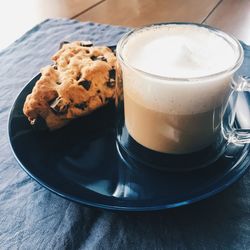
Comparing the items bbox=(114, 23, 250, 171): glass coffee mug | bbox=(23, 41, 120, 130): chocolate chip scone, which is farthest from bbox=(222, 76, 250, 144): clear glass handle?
bbox=(23, 41, 120, 130): chocolate chip scone

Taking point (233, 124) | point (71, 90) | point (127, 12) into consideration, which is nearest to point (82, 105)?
point (71, 90)

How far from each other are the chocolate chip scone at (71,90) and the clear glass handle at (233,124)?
0.19 meters

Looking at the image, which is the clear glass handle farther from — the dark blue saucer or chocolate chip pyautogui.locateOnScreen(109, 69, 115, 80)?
chocolate chip pyautogui.locateOnScreen(109, 69, 115, 80)

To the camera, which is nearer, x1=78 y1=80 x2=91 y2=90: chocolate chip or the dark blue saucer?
the dark blue saucer

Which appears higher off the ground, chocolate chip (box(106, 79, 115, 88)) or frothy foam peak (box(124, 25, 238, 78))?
frothy foam peak (box(124, 25, 238, 78))

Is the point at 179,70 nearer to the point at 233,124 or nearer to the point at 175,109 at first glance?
the point at 175,109

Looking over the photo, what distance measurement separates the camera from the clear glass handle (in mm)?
510

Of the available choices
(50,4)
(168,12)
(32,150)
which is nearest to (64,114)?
(32,150)

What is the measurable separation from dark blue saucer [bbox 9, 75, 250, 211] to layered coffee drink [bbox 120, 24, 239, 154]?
51 millimetres

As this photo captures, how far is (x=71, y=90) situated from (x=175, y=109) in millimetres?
179

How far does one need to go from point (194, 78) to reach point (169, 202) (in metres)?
0.16

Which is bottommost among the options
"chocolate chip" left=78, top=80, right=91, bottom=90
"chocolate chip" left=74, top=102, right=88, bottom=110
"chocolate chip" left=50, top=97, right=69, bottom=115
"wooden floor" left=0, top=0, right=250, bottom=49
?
"wooden floor" left=0, top=0, right=250, bottom=49

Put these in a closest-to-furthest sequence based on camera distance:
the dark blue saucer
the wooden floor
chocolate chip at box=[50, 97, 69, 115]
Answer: the dark blue saucer
chocolate chip at box=[50, 97, 69, 115]
the wooden floor

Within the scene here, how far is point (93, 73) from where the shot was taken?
22.7 inches
